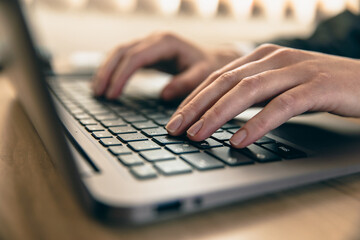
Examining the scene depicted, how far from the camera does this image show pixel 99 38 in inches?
52.0

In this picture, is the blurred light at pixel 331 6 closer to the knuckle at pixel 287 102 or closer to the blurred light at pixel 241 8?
the blurred light at pixel 241 8

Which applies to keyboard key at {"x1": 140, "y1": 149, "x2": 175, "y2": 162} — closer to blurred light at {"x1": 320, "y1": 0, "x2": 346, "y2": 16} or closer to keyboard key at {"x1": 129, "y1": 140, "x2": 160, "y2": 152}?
keyboard key at {"x1": 129, "y1": 140, "x2": 160, "y2": 152}

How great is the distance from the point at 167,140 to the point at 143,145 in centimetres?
4

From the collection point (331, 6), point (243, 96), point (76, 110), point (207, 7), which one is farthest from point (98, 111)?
point (331, 6)

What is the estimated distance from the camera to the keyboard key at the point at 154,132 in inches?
15.1

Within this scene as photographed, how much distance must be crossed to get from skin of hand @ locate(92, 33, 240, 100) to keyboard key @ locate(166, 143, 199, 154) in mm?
297

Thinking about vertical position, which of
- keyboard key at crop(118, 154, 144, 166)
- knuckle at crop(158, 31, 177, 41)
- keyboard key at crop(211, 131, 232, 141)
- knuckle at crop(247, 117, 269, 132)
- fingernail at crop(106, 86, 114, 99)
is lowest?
fingernail at crop(106, 86, 114, 99)

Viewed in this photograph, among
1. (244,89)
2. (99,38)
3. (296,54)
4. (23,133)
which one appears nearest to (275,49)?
(296,54)

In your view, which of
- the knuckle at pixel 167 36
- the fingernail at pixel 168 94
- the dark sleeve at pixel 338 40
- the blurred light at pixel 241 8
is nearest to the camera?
the fingernail at pixel 168 94

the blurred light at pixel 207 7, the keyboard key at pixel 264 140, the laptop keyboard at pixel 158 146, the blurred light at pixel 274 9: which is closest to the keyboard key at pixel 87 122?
the laptop keyboard at pixel 158 146

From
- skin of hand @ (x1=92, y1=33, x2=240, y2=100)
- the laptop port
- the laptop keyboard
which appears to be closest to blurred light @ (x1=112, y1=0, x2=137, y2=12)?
skin of hand @ (x1=92, y1=33, x2=240, y2=100)

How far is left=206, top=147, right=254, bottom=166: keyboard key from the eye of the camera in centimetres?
30

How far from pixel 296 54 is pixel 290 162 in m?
0.21

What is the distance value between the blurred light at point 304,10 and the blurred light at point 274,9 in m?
0.07
